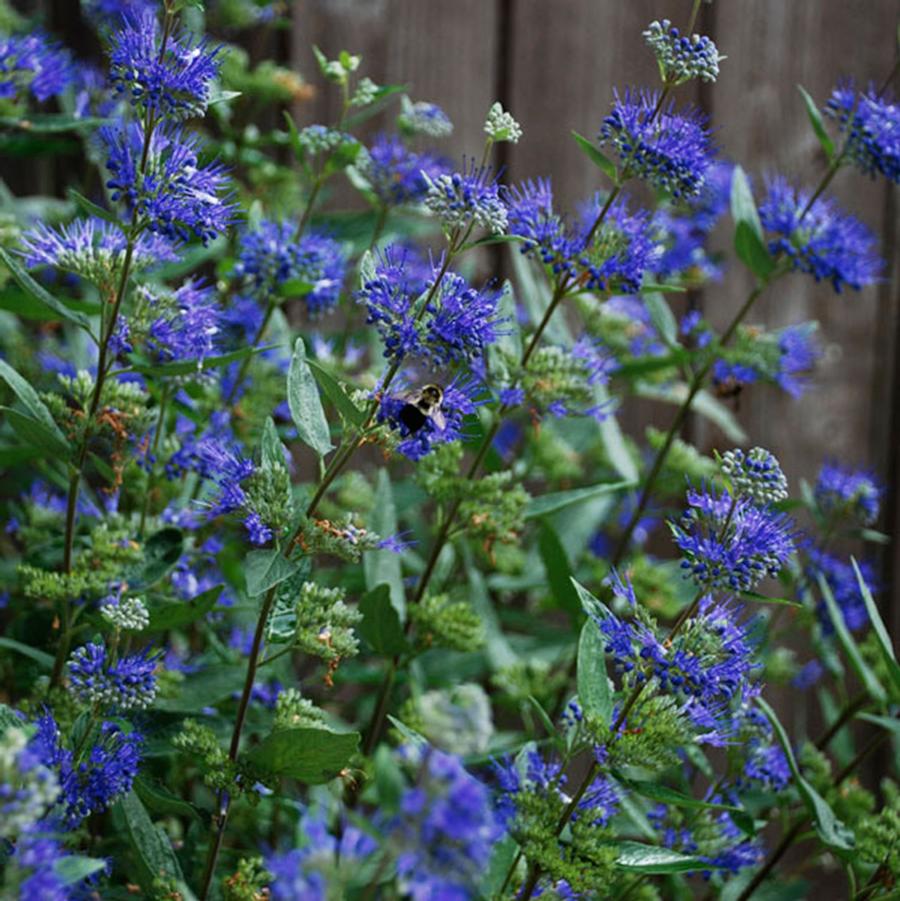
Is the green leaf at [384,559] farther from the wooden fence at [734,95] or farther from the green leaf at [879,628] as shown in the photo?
the wooden fence at [734,95]

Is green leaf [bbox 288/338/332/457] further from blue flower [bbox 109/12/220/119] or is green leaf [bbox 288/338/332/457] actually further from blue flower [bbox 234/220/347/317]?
blue flower [bbox 234/220/347/317]

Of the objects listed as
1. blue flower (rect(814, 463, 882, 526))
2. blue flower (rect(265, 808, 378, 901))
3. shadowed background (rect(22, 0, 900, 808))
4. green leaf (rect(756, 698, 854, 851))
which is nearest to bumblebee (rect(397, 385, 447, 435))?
blue flower (rect(265, 808, 378, 901))

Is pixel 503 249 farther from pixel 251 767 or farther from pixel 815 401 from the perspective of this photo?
pixel 251 767

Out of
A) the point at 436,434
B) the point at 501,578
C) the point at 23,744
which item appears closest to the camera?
the point at 23,744

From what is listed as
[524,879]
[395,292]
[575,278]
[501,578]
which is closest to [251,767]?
[524,879]

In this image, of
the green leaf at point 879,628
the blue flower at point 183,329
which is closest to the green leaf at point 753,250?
the green leaf at point 879,628

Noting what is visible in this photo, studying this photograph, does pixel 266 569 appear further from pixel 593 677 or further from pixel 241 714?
pixel 593 677
